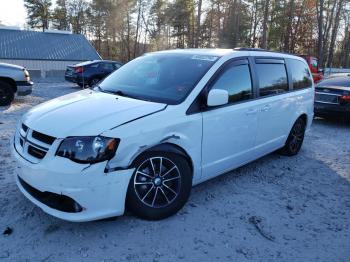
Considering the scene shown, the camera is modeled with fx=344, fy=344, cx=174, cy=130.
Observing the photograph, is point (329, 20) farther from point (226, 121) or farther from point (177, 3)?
point (226, 121)

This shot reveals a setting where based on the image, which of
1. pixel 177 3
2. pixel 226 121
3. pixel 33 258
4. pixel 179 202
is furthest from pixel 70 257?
pixel 177 3

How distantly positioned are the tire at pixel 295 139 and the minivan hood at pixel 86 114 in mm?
3147

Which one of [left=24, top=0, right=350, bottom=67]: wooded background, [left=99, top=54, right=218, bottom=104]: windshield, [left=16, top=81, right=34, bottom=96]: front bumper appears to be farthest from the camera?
[left=24, top=0, right=350, bottom=67]: wooded background

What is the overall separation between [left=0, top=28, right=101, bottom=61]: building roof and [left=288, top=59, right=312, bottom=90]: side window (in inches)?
920

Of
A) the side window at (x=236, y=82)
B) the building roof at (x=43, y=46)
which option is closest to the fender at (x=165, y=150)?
the side window at (x=236, y=82)

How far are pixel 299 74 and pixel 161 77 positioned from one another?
2900 mm

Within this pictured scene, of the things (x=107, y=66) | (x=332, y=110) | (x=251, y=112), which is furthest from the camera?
(x=107, y=66)

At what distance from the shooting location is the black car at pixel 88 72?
52.1 ft

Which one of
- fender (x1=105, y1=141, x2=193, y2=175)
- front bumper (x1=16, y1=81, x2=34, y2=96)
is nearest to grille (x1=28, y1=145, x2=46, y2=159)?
fender (x1=105, y1=141, x2=193, y2=175)

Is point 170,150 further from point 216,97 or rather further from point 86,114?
point 86,114

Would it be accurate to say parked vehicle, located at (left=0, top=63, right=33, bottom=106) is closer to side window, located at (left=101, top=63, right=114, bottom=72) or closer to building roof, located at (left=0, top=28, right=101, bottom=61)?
side window, located at (left=101, top=63, right=114, bottom=72)

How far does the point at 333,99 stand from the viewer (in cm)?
910

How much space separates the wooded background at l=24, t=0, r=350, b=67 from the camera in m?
42.1

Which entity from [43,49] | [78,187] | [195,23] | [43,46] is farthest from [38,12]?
[78,187]
